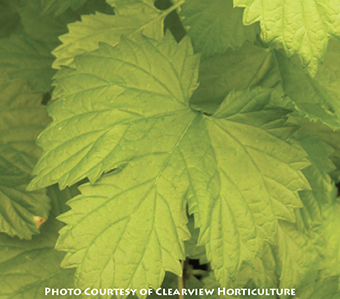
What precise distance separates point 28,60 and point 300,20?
3.14ft

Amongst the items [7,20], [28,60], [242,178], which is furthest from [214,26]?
[7,20]

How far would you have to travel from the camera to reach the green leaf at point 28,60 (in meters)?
1.28

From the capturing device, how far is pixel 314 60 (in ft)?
2.35

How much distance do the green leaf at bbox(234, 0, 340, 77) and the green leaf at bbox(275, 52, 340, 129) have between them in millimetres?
219

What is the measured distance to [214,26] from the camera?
99cm

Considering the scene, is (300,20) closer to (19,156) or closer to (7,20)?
(19,156)

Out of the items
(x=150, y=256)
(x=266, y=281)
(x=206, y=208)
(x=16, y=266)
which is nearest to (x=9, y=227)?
(x=16, y=266)

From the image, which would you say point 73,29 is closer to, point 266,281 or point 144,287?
point 144,287

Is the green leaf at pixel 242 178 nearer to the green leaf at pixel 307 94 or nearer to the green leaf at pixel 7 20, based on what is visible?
the green leaf at pixel 307 94

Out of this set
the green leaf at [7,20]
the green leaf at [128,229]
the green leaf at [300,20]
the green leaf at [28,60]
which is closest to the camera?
the green leaf at [300,20]

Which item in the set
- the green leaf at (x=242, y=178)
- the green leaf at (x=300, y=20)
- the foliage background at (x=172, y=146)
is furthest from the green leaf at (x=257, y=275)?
the green leaf at (x=300, y=20)

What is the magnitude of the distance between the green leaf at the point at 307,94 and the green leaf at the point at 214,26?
0.44 ft

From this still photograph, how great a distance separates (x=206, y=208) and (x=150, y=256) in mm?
165

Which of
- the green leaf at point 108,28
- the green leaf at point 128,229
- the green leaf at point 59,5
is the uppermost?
the green leaf at point 59,5
